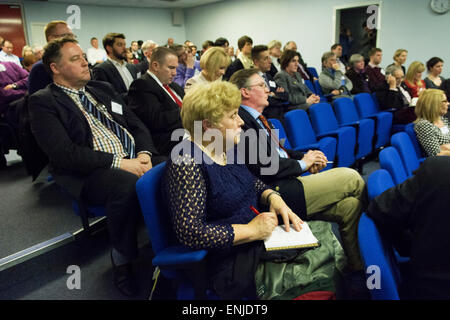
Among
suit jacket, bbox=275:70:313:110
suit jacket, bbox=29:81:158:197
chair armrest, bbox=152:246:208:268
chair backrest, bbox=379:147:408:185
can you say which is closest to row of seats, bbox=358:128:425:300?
chair backrest, bbox=379:147:408:185

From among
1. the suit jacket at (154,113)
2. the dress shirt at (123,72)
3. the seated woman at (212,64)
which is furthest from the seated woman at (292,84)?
the suit jacket at (154,113)

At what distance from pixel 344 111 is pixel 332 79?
1.47m

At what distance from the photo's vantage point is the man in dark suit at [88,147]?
5.29 ft

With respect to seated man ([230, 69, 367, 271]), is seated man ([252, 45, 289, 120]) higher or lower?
higher

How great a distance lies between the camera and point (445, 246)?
92 cm

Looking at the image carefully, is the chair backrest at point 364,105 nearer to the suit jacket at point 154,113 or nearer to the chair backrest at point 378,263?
the suit jacket at point 154,113

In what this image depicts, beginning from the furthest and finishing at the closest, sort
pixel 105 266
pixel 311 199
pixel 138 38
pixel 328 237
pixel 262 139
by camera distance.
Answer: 1. pixel 138 38
2. pixel 105 266
3. pixel 262 139
4. pixel 311 199
5. pixel 328 237

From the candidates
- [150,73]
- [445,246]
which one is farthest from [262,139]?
[150,73]

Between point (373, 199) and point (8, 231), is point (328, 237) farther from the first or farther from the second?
point (8, 231)

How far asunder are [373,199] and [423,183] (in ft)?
0.53

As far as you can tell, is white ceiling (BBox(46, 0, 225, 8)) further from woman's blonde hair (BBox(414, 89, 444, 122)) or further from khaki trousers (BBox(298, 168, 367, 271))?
khaki trousers (BBox(298, 168, 367, 271))

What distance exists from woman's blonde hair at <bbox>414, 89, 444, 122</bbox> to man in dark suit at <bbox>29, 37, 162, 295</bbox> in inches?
84.8

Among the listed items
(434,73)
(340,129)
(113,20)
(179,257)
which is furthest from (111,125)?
(113,20)

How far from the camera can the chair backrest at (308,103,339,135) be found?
308 cm
